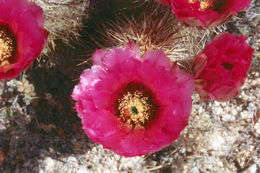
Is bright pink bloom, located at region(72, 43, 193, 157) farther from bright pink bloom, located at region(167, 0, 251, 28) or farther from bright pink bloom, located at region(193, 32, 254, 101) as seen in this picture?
bright pink bloom, located at region(167, 0, 251, 28)

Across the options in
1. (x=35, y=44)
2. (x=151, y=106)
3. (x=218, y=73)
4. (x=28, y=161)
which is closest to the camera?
(x=218, y=73)

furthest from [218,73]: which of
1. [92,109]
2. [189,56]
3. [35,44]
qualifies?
[35,44]

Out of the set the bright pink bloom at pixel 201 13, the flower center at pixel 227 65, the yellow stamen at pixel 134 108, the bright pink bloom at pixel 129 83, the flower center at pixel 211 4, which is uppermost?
the bright pink bloom at pixel 201 13

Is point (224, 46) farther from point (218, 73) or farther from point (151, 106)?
point (151, 106)

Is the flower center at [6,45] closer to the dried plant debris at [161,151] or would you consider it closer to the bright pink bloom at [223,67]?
the dried plant debris at [161,151]

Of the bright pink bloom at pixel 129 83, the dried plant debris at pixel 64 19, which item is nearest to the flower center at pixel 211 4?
the bright pink bloom at pixel 129 83

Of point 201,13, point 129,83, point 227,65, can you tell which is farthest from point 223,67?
point 129,83

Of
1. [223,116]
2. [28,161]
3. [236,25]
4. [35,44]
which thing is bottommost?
[28,161]
